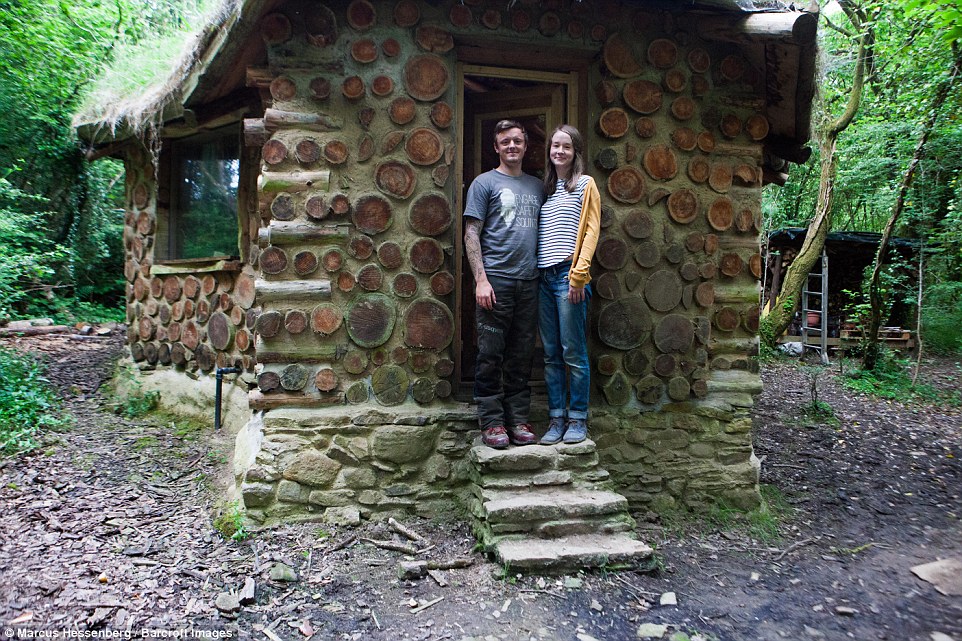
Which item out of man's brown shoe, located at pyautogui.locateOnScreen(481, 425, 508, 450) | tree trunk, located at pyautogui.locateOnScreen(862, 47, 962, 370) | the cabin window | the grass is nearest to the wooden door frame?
man's brown shoe, located at pyautogui.locateOnScreen(481, 425, 508, 450)

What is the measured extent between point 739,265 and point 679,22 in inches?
66.7

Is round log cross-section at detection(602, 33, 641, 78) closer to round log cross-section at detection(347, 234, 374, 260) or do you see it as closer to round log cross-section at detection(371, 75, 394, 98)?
round log cross-section at detection(371, 75, 394, 98)

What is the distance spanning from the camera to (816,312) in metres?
11.5

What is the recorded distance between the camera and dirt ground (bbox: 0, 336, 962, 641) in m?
2.67

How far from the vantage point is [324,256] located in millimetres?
3639

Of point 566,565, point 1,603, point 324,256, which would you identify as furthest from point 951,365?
point 1,603

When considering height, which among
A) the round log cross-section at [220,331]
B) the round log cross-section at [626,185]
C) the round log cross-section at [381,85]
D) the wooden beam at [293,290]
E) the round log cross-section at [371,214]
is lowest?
the round log cross-section at [220,331]

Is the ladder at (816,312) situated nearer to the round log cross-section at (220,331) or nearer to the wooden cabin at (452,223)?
the wooden cabin at (452,223)

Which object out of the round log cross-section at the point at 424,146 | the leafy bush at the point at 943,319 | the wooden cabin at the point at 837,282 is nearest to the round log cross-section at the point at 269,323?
the round log cross-section at the point at 424,146

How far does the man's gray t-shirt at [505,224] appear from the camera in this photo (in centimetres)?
352

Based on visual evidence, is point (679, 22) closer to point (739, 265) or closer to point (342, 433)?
point (739, 265)

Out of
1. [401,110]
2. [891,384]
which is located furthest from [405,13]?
[891,384]

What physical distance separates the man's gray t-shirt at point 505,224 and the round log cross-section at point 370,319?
677 millimetres

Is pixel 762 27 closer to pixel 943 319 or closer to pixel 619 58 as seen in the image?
pixel 619 58
